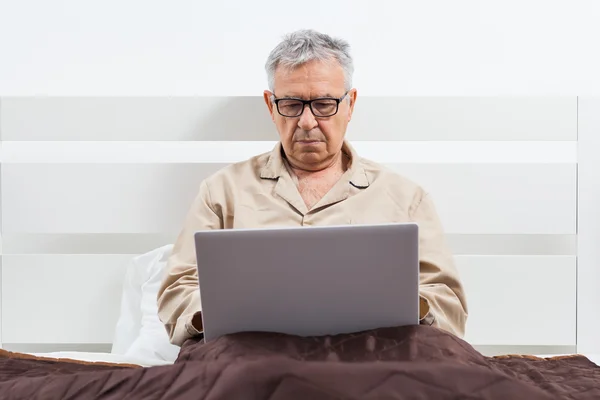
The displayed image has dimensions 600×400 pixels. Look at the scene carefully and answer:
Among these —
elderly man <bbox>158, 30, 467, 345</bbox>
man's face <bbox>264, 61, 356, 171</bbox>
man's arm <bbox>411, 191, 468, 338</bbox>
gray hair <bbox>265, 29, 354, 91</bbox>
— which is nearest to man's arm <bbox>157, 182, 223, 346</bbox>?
elderly man <bbox>158, 30, 467, 345</bbox>

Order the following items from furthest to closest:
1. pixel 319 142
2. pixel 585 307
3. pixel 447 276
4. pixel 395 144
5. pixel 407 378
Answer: pixel 395 144
pixel 585 307
pixel 319 142
pixel 447 276
pixel 407 378

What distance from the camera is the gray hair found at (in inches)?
69.4

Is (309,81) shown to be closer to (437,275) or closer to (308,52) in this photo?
(308,52)

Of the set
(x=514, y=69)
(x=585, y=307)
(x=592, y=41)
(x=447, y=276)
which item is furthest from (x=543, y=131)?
(x=447, y=276)

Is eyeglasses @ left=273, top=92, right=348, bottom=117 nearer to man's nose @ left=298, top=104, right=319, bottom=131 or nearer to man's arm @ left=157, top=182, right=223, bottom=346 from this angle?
man's nose @ left=298, top=104, right=319, bottom=131

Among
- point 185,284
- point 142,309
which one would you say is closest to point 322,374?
point 185,284

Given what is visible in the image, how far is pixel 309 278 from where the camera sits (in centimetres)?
116

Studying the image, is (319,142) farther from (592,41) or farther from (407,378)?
(592,41)

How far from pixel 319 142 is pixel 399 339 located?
0.76m

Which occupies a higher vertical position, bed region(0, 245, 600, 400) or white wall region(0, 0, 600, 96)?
white wall region(0, 0, 600, 96)

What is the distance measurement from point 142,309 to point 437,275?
82cm

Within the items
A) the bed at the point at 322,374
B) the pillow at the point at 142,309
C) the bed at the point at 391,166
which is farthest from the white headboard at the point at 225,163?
the bed at the point at 322,374

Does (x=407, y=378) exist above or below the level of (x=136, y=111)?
below

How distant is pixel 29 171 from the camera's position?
83.0 inches
